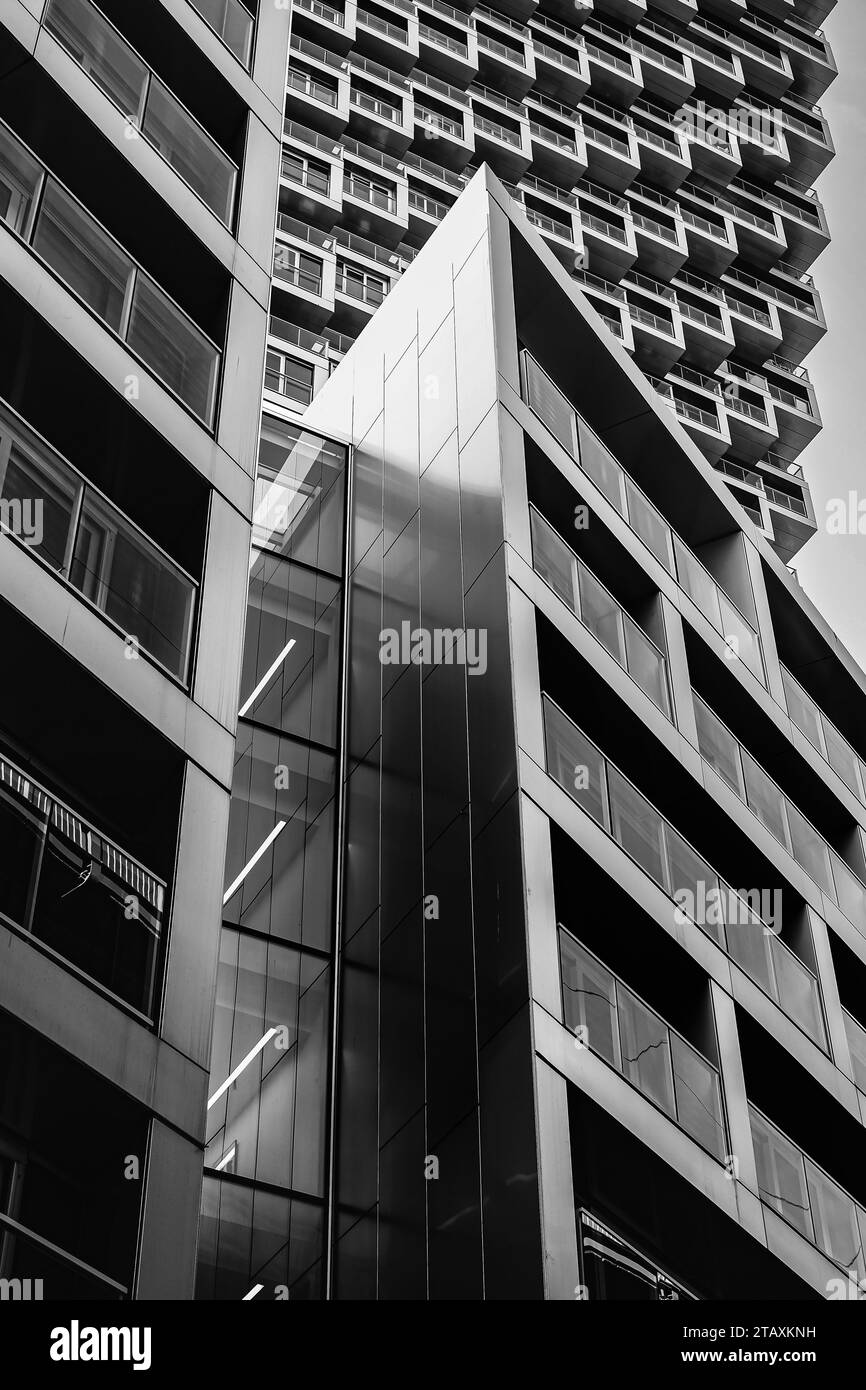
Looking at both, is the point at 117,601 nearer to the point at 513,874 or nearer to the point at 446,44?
the point at 513,874

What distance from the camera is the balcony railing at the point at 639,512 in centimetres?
2038

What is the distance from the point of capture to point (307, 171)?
→ 60.3 m

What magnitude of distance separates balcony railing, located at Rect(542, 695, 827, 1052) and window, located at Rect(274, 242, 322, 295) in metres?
40.8

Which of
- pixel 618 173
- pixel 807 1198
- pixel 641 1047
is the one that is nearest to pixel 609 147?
pixel 618 173

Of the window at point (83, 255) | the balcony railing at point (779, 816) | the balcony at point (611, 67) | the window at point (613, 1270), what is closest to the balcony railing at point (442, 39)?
the balcony at point (611, 67)

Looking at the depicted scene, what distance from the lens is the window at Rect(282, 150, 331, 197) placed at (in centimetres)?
5966

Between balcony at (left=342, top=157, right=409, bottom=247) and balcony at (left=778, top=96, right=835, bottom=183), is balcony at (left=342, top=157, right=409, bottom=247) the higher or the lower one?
the lower one

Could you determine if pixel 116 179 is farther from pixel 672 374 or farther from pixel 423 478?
pixel 672 374

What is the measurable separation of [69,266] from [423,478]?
647cm

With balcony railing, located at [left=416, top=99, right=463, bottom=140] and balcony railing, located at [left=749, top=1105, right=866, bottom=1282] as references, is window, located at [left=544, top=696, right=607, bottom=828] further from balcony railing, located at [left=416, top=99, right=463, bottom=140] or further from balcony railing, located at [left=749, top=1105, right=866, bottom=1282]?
balcony railing, located at [left=416, top=99, right=463, bottom=140]

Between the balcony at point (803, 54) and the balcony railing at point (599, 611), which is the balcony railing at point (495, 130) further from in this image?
the balcony railing at point (599, 611)

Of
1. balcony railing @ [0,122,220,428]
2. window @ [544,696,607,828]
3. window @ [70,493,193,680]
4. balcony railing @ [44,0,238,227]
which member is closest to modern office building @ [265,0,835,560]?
balcony railing @ [44,0,238,227]

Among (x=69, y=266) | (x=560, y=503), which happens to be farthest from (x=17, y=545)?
(x=560, y=503)

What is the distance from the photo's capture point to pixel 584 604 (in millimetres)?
18875
